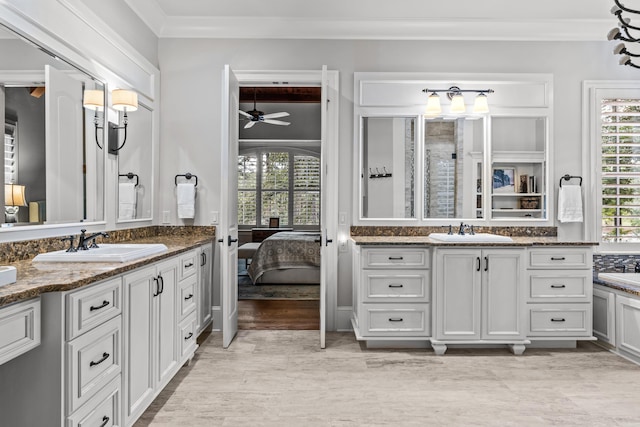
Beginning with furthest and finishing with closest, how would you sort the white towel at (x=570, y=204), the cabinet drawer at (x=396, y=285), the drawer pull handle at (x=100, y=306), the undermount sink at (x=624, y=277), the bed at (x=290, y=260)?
the bed at (x=290, y=260) < the white towel at (x=570, y=204) < the cabinet drawer at (x=396, y=285) < the undermount sink at (x=624, y=277) < the drawer pull handle at (x=100, y=306)

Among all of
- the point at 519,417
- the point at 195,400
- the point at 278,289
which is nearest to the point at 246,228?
the point at 278,289

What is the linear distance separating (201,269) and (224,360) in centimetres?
82

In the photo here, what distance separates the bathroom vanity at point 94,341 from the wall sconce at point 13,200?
253 millimetres

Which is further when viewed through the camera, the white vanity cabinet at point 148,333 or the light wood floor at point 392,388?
the light wood floor at point 392,388

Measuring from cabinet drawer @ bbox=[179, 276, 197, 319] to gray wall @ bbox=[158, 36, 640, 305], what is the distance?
3.22 ft

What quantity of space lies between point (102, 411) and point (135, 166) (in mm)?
2117

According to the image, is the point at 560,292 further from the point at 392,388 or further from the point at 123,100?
the point at 123,100

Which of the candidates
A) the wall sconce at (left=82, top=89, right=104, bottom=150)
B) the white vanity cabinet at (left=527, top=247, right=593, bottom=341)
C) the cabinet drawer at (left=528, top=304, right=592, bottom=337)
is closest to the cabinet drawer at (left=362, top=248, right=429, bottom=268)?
the white vanity cabinet at (left=527, top=247, right=593, bottom=341)

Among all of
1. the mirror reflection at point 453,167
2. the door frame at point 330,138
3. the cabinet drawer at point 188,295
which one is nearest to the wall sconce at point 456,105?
the mirror reflection at point 453,167

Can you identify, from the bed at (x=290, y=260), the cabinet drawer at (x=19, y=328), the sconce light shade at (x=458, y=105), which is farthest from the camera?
the bed at (x=290, y=260)

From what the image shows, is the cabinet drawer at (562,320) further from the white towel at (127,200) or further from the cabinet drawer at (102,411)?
the white towel at (127,200)

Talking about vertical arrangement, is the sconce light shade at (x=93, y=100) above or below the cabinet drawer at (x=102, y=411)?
above

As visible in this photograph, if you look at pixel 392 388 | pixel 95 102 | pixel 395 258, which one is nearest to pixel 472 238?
pixel 395 258

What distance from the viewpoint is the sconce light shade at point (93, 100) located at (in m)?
2.66
